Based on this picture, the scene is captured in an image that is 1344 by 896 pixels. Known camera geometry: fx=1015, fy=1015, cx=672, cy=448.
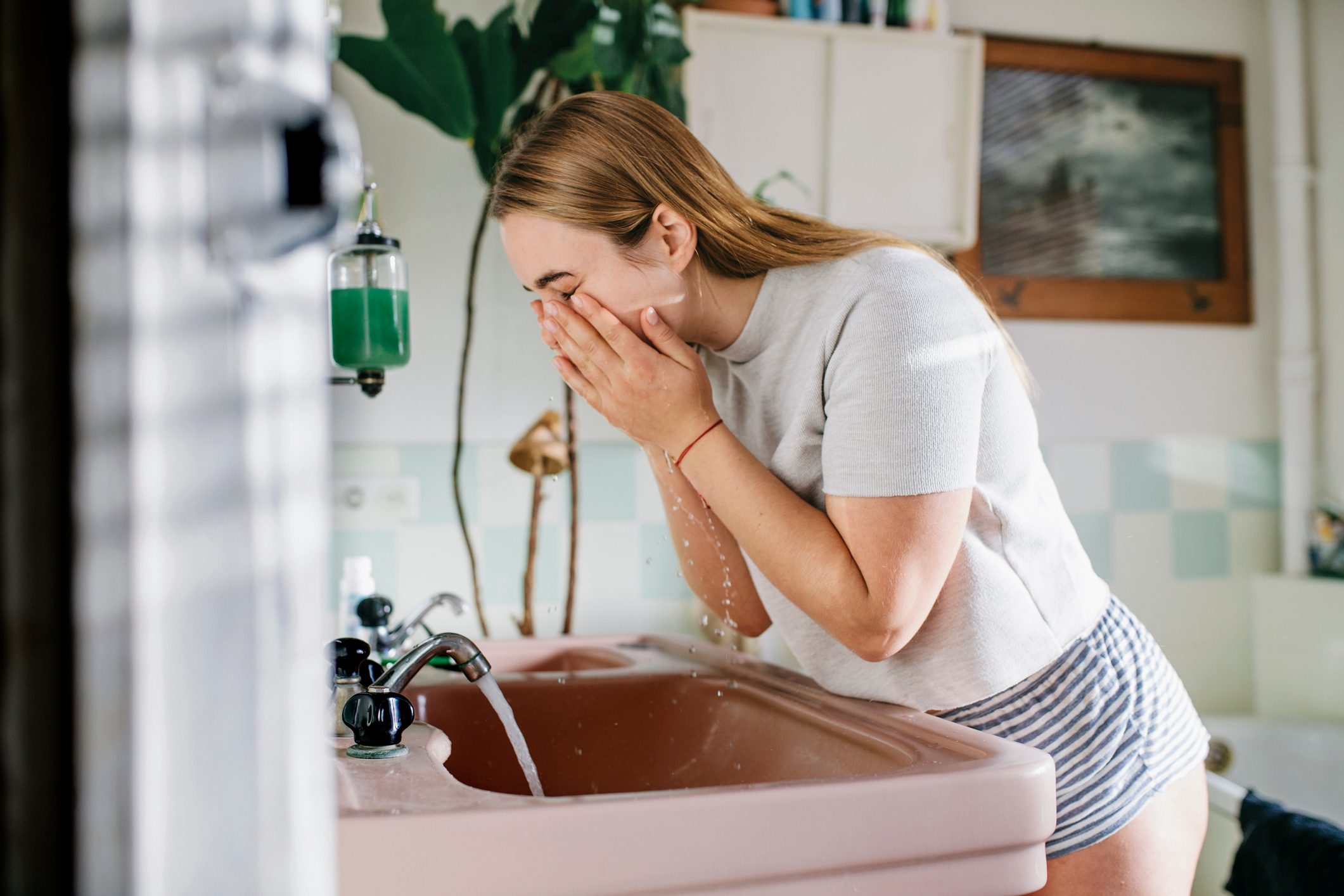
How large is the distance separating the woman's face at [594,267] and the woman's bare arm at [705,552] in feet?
0.46

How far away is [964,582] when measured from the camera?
2.48 feet

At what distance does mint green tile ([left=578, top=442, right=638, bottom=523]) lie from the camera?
A: 185cm

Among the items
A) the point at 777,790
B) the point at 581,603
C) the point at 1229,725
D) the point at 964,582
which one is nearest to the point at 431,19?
the point at 581,603

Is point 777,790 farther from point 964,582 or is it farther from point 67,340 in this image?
point 67,340

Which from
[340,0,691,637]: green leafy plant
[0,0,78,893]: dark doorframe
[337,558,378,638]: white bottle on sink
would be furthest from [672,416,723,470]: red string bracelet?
[340,0,691,637]: green leafy plant

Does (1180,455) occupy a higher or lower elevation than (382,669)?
higher

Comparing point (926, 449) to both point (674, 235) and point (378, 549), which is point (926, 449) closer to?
point (674, 235)

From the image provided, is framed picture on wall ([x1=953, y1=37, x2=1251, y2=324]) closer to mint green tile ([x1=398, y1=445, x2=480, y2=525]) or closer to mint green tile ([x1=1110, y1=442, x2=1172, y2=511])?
mint green tile ([x1=1110, y1=442, x2=1172, y2=511])

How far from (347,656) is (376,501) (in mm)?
964

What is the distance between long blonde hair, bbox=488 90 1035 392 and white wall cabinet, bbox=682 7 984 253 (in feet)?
3.24

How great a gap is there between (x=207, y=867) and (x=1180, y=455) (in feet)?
7.56

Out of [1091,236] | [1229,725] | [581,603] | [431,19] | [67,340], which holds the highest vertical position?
[431,19]

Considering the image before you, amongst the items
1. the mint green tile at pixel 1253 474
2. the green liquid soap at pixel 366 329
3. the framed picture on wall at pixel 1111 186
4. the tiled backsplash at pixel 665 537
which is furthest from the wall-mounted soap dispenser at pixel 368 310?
the mint green tile at pixel 1253 474

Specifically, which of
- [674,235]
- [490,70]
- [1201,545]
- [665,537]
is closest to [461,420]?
[665,537]
